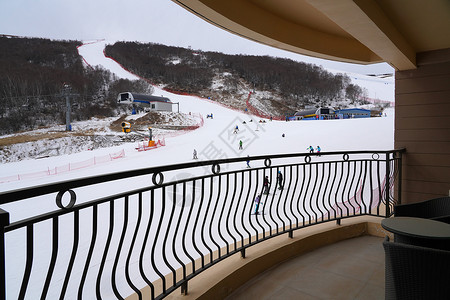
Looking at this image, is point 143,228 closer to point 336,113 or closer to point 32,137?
point 32,137

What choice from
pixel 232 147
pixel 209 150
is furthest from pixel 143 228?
pixel 232 147

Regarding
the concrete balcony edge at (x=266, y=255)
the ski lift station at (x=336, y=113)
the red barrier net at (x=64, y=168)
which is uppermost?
the ski lift station at (x=336, y=113)

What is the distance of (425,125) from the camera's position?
3549mm

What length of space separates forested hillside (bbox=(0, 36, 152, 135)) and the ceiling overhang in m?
29.6

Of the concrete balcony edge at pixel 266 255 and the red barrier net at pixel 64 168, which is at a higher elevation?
the concrete balcony edge at pixel 266 255

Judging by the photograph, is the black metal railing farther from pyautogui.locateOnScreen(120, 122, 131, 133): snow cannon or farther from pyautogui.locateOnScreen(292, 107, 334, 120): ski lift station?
pyautogui.locateOnScreen(292, 107, 334, 120): ski lift station

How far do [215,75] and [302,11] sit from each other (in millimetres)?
57935

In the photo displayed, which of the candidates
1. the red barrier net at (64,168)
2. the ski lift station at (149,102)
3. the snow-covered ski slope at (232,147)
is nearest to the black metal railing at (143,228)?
the snow-covered ski slope at (232,147)

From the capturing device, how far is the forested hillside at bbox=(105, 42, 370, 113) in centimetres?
4938

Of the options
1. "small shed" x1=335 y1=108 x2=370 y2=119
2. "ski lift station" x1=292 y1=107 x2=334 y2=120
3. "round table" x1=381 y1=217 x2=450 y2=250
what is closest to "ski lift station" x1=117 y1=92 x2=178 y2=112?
"ski lift station" x1=292 y1=107 x2=334 y2=120

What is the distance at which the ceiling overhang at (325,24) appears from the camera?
1.84 meters

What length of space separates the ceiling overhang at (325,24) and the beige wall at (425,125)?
263 mm

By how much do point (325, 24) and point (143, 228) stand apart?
712 cm

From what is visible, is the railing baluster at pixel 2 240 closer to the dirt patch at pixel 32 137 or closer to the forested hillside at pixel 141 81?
the dirt patch at pixel 32 137
